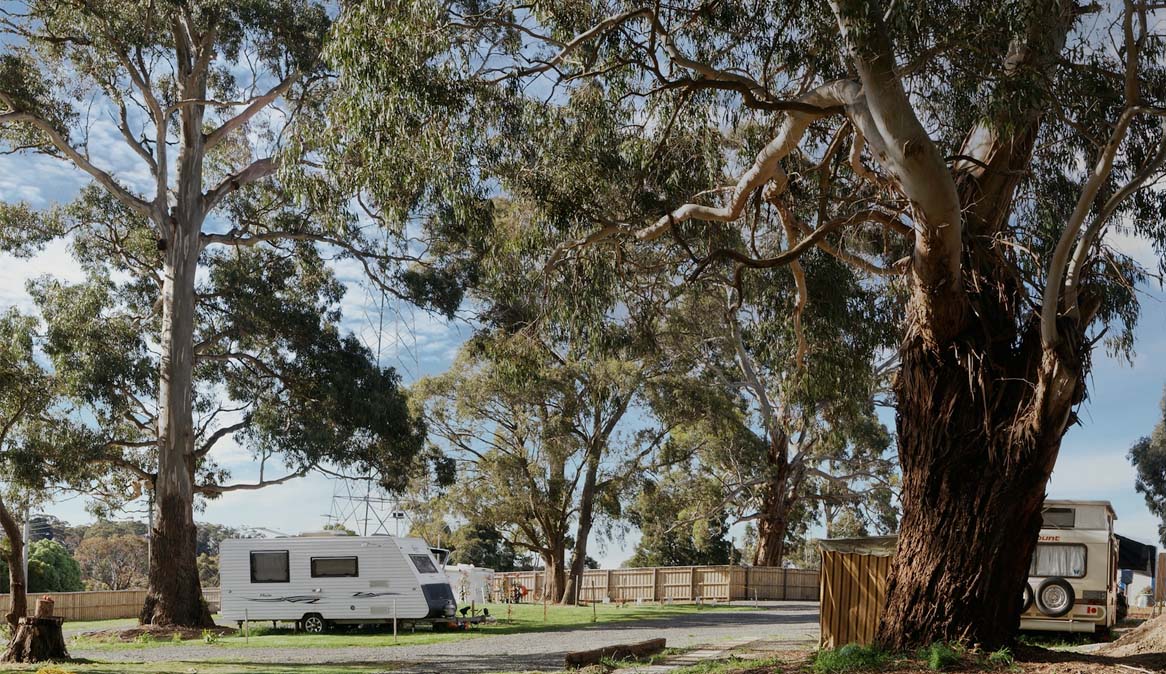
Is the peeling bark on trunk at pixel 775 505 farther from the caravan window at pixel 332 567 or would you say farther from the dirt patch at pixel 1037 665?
the dirt patch at pixel 1037 665

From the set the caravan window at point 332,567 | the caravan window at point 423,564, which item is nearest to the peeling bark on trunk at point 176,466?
the caravan window at point 332,567

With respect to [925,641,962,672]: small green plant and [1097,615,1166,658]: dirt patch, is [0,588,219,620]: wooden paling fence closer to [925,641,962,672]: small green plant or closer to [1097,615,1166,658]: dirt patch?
[1097,615,1166,658]: dirt patch

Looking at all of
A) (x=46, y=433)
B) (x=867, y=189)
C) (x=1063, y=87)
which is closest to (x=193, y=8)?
A: (x=46, y=433)

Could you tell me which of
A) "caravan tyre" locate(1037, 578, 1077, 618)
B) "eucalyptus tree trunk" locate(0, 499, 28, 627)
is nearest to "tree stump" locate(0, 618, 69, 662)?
"eucalyptus tree trunk" locate(0, 499, 28, 627)

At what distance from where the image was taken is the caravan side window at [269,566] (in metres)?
20.6

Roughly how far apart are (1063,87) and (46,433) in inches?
685

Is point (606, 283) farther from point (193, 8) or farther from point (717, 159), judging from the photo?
point (193, 8)

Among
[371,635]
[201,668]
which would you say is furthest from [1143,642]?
[371,635]

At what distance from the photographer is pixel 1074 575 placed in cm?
1455

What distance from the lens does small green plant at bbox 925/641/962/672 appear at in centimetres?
839

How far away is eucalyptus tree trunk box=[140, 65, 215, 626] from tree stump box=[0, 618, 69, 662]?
272 inches

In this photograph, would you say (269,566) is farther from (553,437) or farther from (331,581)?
(553,437)

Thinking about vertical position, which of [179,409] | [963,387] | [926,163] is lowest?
[179,409]

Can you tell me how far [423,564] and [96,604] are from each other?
14.2m
